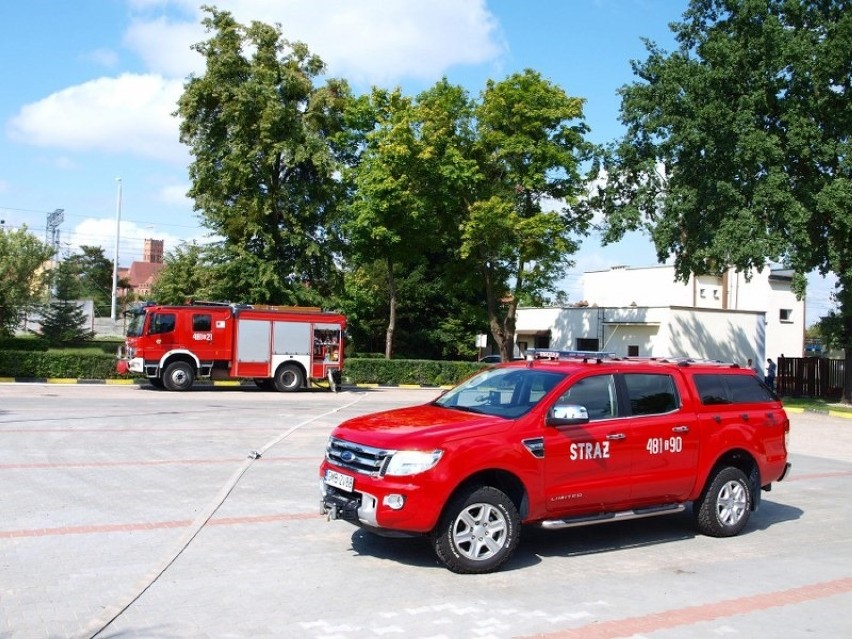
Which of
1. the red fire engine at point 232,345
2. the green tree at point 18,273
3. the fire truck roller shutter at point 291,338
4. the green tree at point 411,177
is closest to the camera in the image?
the red fire engine at point 232,345

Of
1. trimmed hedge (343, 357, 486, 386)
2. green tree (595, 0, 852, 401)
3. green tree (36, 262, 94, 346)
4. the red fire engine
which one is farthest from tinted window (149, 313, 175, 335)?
green tree (36, 262, 94, 346)

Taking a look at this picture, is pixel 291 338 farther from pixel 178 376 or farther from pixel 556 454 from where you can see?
pixel 556 454

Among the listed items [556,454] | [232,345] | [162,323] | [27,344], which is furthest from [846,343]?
[27,344]

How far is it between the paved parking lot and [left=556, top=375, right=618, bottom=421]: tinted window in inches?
52.8

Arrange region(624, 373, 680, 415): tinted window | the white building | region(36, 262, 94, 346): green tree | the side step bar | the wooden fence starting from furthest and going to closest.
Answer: region(36, 262, 94, 346): green tree → the white building → the wooden fence → region(624, 373, 680, 415): tinted window → the side step bar

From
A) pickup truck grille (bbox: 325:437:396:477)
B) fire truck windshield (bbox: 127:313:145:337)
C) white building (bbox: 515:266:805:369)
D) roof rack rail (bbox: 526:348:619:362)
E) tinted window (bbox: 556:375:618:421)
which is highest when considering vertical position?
white building (bbox: 515:266:805:369)

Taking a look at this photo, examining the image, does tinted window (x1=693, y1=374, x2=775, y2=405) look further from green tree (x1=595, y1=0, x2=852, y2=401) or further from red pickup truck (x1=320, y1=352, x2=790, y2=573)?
green tree (x1=595, y1=0, x2=852, y2=401)

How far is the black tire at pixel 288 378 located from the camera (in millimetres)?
30438

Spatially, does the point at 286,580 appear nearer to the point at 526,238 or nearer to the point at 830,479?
the point at 830,479

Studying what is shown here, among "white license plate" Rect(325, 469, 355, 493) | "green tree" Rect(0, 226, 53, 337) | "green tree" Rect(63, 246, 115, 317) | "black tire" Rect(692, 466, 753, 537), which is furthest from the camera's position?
"green tree" Rect(63, 246, 115, 317)

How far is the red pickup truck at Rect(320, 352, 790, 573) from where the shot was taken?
6.91 m

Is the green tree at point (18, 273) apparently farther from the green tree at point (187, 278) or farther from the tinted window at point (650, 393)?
the tinted window at point (650, 393)

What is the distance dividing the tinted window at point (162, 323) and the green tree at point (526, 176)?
1548 cm

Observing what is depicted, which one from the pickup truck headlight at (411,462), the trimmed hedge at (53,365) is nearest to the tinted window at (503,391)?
the pickup truck headlight at (411,462)
